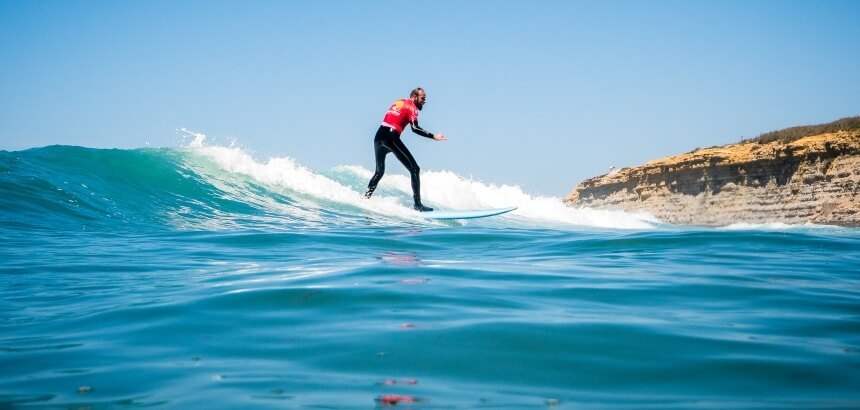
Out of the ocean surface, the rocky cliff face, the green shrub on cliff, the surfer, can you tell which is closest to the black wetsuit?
the surfer

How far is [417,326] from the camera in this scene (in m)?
3.64

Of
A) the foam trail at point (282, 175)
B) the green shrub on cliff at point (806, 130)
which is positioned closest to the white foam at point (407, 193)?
the foam trail at point (282, 175)

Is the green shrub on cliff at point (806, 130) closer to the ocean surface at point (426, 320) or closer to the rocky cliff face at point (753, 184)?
the rocky cliff face at point (753, 184)

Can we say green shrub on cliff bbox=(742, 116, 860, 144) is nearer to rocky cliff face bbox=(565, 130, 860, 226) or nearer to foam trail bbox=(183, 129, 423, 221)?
rocky cliff face bbox=(565, 130, 860, 226)

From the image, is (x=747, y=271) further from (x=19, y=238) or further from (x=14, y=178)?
(x=14, y=178)

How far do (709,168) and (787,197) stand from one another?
3.52 m

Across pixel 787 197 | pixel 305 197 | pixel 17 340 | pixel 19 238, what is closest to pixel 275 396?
pixel 17 340

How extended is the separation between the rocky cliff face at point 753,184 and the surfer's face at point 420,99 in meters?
16.0

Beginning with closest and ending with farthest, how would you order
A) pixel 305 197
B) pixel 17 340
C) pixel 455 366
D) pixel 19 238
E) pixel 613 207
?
pixel 455 366, pixel 17 340, pixel 19 238, pixel 305 197, pixel 613 207

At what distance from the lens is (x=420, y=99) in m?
12.9

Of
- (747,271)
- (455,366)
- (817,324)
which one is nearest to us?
(455,366)

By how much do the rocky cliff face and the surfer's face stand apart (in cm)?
1596

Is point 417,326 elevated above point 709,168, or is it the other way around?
point 709,168

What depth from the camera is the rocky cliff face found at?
23344 mm
